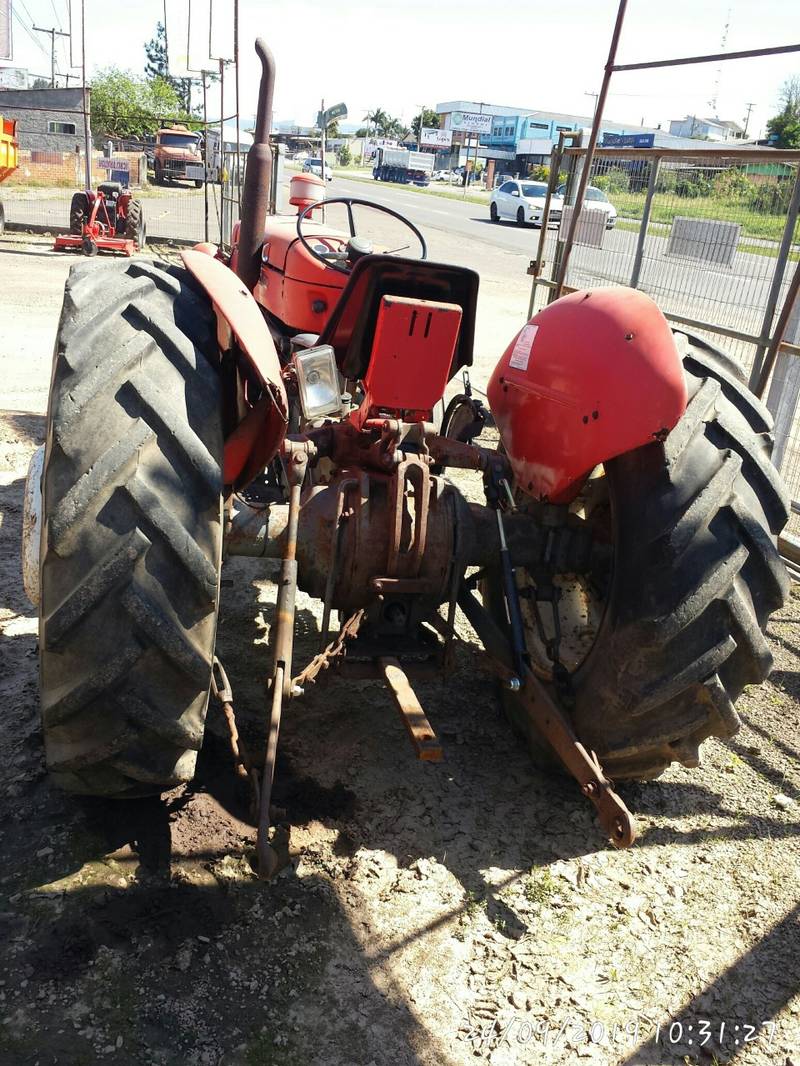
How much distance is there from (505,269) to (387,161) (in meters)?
49.7

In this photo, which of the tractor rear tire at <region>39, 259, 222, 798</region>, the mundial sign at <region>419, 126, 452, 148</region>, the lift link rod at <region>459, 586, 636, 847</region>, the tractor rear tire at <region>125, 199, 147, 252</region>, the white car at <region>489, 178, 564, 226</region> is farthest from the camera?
the mundial sign at <region>419, 126, 452, 148</region>

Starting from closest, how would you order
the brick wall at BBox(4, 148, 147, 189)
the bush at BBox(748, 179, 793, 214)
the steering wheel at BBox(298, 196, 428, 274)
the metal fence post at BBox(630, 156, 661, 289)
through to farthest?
the steering wheel at BBox(298, 196, 428, 274) < the bush at BBox(748, 179, 793, 214) < the metal fence post at BBox(630, 156, 661, 289) < the brick wall at BBox(4, 148, 147, 189)

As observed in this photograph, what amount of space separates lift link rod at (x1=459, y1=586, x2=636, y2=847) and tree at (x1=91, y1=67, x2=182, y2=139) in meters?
45.0

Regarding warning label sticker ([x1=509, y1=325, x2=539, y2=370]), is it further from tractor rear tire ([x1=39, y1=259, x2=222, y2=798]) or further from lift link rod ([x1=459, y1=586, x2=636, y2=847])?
tractor rear tire ([x1=39, y1=259, x2=222, y2=798])

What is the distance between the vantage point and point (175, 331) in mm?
2299

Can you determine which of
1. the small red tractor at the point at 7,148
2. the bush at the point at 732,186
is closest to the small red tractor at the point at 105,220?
the small red tractor at the point at 7,148

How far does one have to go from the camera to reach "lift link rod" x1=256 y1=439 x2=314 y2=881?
2.23 m

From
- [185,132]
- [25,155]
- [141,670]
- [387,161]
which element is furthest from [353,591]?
[387,161]

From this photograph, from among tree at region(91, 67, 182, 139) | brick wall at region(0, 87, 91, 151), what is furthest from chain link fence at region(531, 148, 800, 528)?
tree at region(91, 67, 182, 139)

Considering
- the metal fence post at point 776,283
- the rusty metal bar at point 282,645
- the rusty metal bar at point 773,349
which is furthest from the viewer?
the metal fence post at point 776,283

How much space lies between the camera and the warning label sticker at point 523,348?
2.90 metres

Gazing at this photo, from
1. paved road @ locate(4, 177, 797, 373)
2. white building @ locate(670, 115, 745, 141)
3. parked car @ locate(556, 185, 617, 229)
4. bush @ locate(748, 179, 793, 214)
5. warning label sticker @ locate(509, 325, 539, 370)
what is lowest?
paved road @ locate(4, 177, 797, 373)

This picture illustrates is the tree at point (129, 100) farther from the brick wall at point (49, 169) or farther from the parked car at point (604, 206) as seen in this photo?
the parked car at point (604, 206)

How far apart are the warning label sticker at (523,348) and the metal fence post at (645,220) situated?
154 inches
